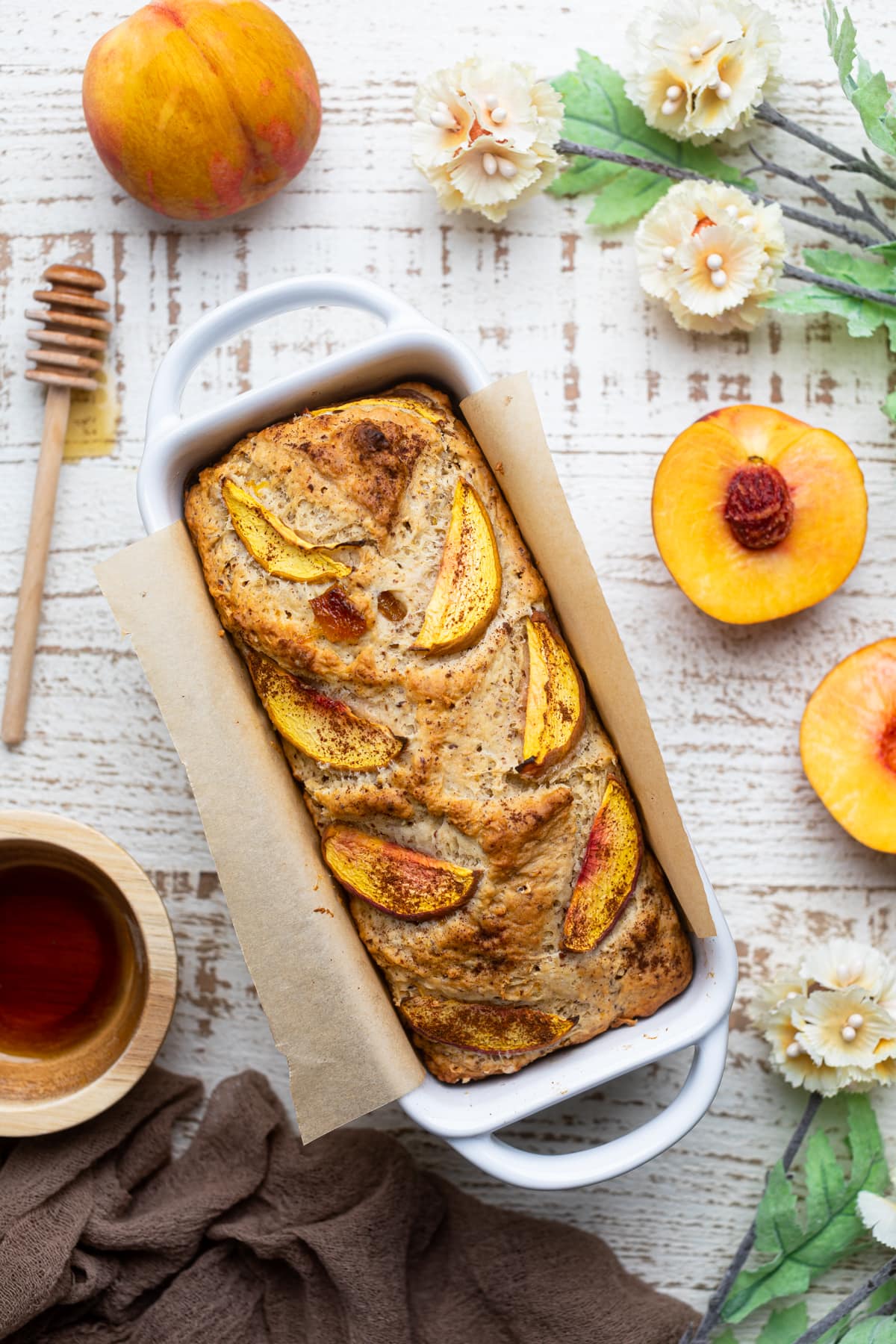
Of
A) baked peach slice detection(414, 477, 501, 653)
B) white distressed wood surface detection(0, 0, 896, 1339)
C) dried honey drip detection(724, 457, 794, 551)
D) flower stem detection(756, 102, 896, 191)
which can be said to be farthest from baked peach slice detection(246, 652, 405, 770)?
flower stem detection(756, 102, 896, 191)

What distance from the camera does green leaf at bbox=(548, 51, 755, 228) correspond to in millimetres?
1679

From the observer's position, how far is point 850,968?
5.15 ft

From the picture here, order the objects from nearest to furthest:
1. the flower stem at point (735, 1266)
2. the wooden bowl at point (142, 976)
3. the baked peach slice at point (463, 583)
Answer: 1. the baked peach slice at point (463, 583)
2. the wooden bowl at point (142, 976)
3. the flower stem at point (735, 1266)

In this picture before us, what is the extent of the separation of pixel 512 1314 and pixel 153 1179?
1.81ft

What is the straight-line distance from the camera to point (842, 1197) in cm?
160

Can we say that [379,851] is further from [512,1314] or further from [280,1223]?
[512,1314]

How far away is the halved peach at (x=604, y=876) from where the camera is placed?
1365mm

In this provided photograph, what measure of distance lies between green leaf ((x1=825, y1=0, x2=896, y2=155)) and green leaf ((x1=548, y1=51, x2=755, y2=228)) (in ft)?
Result: 0.69

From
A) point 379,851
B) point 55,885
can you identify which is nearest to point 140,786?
point 55,885

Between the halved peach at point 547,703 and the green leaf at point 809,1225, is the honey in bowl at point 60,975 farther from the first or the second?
the green leaf at point 809,1225

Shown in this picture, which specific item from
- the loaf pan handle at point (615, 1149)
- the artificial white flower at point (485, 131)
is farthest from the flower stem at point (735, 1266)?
the artificial white flower at point (485, 131)

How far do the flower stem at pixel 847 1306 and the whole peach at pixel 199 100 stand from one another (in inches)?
69.7

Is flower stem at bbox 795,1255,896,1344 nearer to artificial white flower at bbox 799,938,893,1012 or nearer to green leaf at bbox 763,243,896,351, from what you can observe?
artificial white flower at bbox 799,938,893,1012

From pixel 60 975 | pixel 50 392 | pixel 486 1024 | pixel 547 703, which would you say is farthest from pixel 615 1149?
pixel 50 392
